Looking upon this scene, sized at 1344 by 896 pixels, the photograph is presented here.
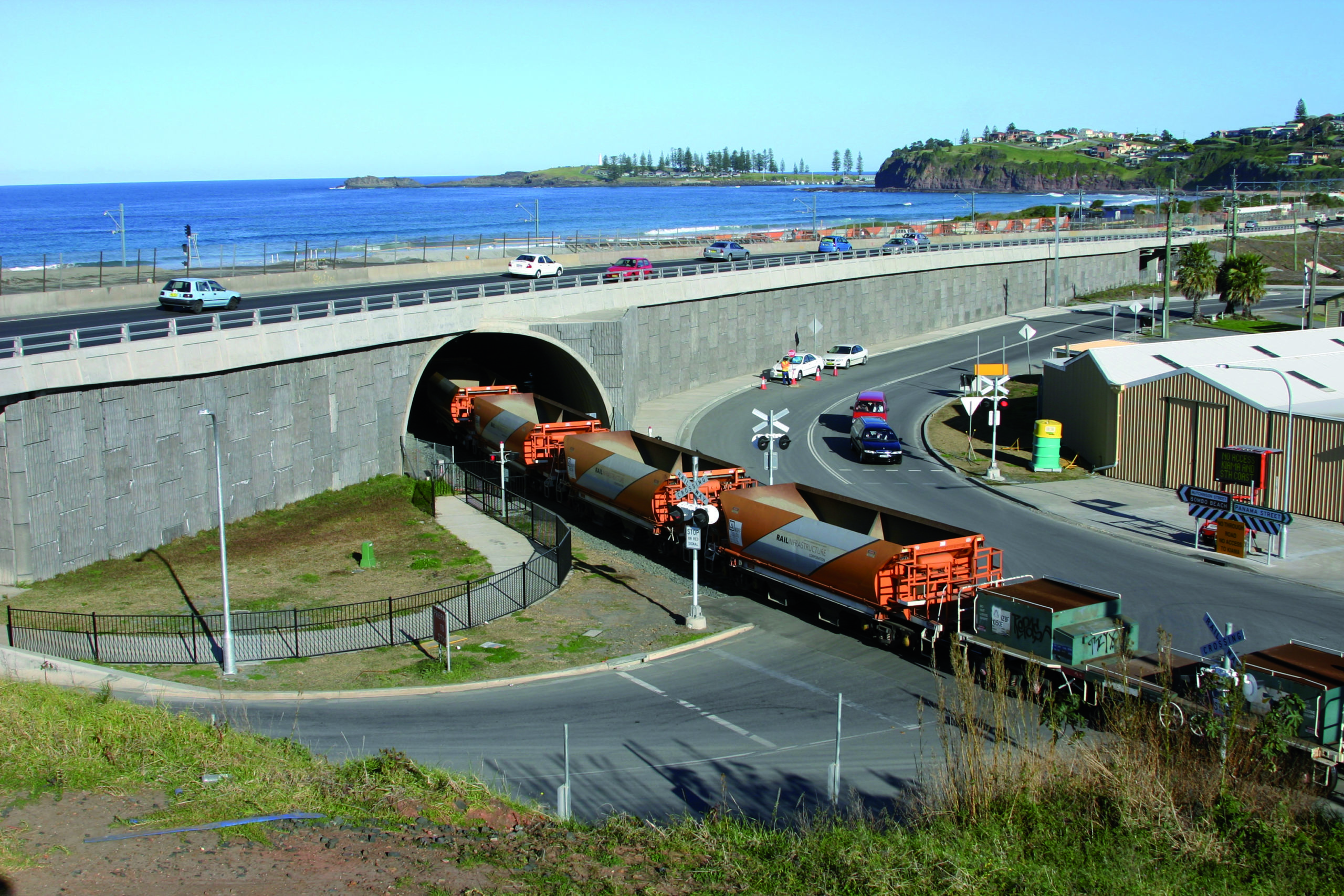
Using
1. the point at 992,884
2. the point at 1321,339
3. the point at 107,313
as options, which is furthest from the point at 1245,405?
the point at 107,313

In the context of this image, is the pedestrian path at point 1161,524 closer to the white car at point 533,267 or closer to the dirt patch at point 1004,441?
the dirt patch at point 1004,441

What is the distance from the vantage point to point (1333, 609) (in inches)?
1074

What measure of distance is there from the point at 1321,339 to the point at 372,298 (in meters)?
42.4

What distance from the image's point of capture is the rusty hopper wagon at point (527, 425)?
41.2 metres

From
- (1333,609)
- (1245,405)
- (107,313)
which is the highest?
(107,313)

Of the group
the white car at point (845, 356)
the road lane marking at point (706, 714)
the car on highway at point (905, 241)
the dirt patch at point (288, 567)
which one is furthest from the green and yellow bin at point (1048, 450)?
the car on highway at point (905, 241)

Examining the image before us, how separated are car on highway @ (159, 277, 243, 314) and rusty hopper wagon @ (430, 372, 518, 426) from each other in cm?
1052

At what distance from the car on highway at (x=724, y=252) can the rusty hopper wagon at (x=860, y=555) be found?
53.7 m

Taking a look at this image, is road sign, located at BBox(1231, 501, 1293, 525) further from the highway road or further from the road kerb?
the road kerb

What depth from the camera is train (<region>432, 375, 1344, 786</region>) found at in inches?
703

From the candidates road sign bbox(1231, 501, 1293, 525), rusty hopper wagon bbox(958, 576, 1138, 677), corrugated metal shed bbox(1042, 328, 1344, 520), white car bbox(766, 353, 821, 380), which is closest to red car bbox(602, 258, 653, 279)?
white car bbox(766, 353, 821, 380)

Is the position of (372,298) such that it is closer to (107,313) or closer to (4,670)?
(107,313)

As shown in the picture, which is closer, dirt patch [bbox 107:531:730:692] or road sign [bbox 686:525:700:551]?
dirt patch [bbox 107:531:730:692]

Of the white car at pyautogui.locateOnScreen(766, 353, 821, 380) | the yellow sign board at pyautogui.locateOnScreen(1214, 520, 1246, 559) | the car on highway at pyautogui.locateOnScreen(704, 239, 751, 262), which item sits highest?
the car on highway at pyautogui.locateOnScreen(704, 239, 751, 262)
